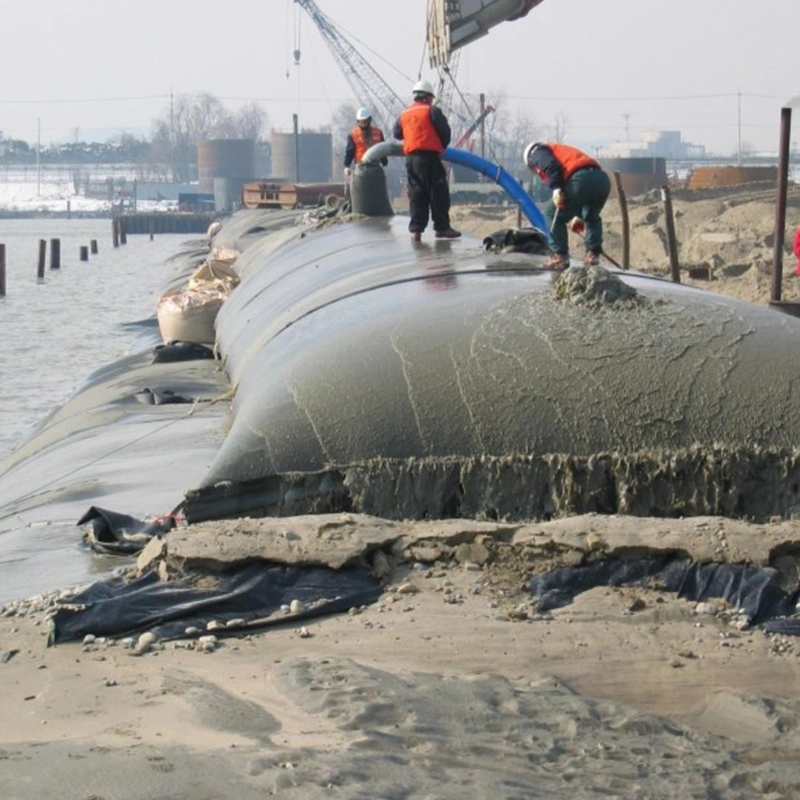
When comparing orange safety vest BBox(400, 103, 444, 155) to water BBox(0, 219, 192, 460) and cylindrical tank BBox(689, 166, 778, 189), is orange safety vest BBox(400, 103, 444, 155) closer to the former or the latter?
water BBox(0, 219, 192, 460)

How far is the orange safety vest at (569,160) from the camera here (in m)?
8.98

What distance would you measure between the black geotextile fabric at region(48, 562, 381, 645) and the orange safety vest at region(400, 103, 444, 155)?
5.24 metres

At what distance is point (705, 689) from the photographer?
4.71 meters

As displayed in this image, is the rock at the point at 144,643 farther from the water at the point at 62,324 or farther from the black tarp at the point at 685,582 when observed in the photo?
the water at the point at 62,324

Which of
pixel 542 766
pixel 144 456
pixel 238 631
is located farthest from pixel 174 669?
pixel 144 456

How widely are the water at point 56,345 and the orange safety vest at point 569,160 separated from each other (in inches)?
143

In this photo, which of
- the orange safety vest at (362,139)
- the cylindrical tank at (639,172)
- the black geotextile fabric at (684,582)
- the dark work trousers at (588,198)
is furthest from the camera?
the cylindrical tank at (639,172)

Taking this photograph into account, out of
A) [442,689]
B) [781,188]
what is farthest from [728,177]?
[442,689]

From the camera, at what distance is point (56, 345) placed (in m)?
24.6

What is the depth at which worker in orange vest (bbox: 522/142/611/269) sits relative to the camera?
888 cm

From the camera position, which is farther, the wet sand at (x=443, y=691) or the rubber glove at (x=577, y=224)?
the rubber glove at (x=577, y=224)

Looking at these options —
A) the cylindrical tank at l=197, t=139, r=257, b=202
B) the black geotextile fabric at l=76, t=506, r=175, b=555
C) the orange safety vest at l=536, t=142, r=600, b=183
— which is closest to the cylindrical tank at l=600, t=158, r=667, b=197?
the orange safety vest at l=536, t=142, r=600, b=183

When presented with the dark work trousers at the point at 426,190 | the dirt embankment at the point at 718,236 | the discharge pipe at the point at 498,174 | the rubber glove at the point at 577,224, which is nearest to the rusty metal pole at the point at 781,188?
the discharge pipe at the point at 498,174

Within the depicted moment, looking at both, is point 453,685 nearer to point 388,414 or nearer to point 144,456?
point 388,414
